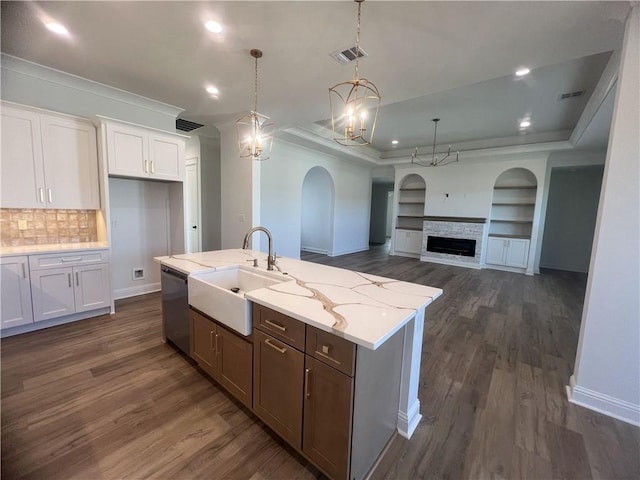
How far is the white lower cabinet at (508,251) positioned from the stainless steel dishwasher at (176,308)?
22.6 ft

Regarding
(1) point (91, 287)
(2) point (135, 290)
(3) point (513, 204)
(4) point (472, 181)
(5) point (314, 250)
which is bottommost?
(2) point (135, 290)

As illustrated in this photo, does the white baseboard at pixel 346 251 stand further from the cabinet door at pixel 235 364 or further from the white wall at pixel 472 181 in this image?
the cabinet door at pixel 235 364

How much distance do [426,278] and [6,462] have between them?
18.2 ft

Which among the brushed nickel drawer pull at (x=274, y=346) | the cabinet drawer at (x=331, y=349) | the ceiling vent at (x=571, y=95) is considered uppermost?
the ceiling vent at (x=571, y=95)

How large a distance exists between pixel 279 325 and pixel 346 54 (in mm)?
2387

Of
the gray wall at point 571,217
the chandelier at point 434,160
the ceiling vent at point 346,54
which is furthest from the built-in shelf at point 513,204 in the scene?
the ceiling vent at point 346,54

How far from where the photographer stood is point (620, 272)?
1.81m

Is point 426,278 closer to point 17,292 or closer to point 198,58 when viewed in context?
point 198,58

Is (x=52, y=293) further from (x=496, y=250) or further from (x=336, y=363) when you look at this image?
(x=496, y=250)

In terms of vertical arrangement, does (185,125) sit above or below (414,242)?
above

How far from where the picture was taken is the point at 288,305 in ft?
4.68

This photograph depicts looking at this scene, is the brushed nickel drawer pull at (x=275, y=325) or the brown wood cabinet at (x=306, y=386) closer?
the brown wood cabinet at (x=306, y=386)

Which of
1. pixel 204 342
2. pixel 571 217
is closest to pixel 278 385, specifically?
pixel 204 342

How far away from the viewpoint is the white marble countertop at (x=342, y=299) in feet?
3.92
